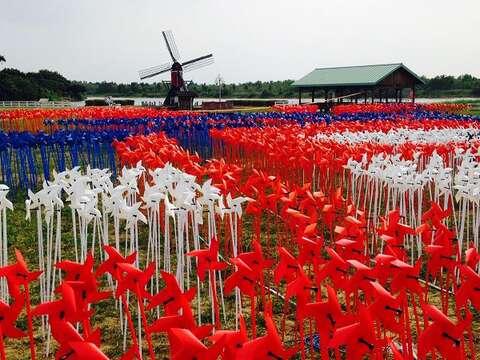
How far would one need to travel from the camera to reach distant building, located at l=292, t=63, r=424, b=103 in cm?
5353

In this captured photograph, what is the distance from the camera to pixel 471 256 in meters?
4.07

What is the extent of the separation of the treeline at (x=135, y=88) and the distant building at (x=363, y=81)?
1394cm

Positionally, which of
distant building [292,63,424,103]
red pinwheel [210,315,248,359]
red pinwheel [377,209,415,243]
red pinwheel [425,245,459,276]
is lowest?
red pinwheel [425,245,459,276]

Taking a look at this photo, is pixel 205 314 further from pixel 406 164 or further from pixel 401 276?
pixel 406 164

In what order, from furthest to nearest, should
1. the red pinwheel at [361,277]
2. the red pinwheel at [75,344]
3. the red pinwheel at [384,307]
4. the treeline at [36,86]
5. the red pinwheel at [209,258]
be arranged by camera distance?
the treeline at [36,86] < the red pinwheel at [209,258] < the red pinwheel at [361,277] < the red pinwheel at [384,307] < the red pinwheel at [75,344]

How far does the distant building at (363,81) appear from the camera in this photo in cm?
5353

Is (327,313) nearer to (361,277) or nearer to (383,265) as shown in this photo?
(361,277)

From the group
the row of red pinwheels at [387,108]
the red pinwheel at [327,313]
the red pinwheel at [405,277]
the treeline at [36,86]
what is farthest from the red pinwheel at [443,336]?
the treeline at [36,86]

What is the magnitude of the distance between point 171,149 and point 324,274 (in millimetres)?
9584

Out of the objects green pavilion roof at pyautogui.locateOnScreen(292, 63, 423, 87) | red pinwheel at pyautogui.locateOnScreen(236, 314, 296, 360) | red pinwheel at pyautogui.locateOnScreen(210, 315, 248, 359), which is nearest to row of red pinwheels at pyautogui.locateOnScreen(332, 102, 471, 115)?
green pavilion roof at pyautogui.locateOnScreen(292, 63, 423, 87)

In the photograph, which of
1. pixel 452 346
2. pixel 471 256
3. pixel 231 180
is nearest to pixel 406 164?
pixel 231 180

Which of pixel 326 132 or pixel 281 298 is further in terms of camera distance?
pixel 326 132

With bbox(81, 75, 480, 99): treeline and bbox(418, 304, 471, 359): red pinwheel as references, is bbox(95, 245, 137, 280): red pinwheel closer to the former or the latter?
bbox(418, 304, 471, 359): red pinwheel

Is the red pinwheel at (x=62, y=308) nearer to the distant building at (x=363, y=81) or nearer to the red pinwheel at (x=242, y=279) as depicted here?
the red pinwheel at (x=242, y=279)
